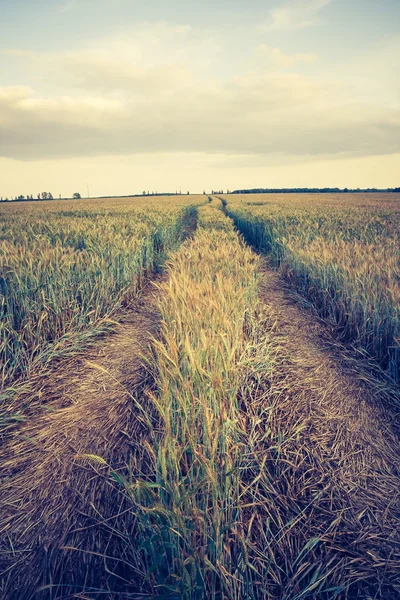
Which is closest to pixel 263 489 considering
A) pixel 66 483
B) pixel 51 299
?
pixel 66 483

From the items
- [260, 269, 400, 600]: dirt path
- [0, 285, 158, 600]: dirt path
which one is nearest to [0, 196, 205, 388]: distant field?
[0, 285, 158, 600]: dirt path

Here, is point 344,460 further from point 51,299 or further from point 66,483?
point 51,299

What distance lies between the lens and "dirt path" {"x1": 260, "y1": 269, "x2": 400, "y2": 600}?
1.31m

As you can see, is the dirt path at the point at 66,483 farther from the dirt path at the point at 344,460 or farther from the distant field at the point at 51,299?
the dirt path at the point at 344,460

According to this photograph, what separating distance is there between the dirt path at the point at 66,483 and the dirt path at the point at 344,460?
86 cm

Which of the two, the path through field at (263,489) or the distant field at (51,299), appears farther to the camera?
the distant field at (51,299)

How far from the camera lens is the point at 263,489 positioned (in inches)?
62.6

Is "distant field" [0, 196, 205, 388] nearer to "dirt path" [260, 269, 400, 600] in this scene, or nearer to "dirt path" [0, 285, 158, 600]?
"dirt path" [0, 285, 158, 600]

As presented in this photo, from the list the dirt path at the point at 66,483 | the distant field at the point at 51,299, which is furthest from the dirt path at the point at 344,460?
the distant field at the point at 51,299

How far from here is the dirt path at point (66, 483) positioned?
1.25 meters

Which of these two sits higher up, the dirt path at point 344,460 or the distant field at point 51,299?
the distant field at point 51,299

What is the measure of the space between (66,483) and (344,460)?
1635 mm

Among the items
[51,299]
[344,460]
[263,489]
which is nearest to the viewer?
[263,489]

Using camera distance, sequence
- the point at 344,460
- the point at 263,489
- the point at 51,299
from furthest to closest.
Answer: the point at 51,299 → the point at 344,460 → the point at 263,489
